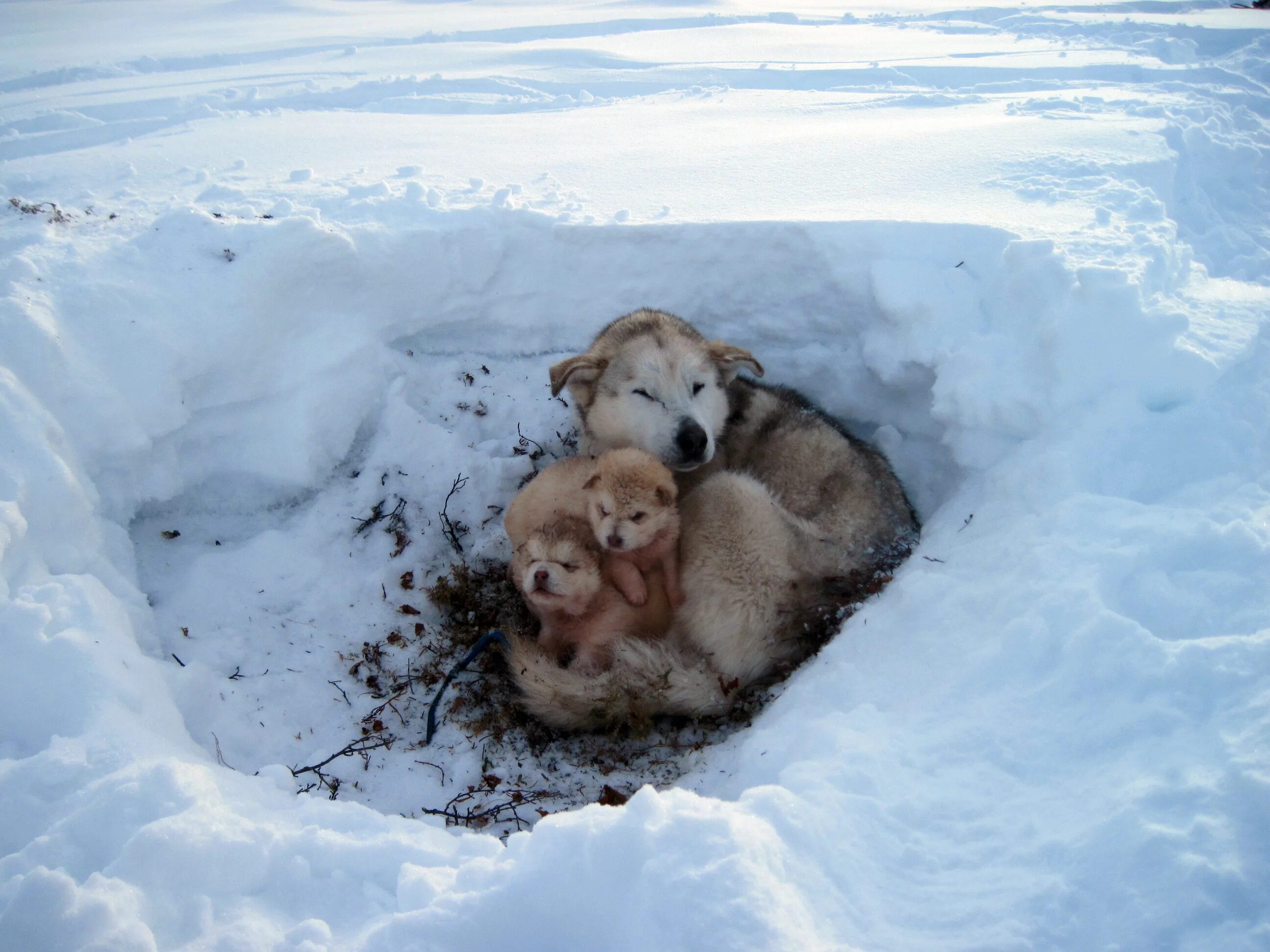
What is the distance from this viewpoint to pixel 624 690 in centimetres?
345

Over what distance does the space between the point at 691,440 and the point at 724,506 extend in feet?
1.62

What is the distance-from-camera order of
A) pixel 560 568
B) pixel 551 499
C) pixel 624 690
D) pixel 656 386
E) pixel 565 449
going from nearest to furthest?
pixel 624 690 → pixel 560 568 → pixel 551 499 → pixel 656 386 → pixel 565 449

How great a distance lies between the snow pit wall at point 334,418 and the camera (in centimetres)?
195

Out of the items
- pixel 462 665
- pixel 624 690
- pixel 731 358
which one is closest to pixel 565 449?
pixel 731 358

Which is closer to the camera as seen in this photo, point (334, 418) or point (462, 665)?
point (462, 665)

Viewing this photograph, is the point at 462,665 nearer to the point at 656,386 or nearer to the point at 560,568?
the point at 560,568

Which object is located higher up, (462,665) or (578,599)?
(578,599)

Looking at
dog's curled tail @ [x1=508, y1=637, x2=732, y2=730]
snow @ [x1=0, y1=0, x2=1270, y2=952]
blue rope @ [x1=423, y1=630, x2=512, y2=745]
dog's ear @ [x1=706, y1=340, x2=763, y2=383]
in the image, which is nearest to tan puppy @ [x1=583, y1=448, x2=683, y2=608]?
dog's curled tail @ [x1=508, y1=637, x2=732, y2=730]

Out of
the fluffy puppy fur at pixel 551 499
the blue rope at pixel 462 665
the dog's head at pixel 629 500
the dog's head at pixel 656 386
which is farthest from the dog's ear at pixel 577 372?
the blue rope at pixel 462 665

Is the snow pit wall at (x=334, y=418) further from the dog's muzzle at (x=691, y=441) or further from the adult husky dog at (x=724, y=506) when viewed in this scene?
the dog's muzzle at (x=691, y=441)

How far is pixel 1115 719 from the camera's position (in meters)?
2.31

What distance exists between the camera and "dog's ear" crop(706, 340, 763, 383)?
446cm

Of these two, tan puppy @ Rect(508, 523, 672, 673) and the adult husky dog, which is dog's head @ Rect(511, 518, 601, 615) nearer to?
tan puppy @ Rect(508, 523, 672, 673)

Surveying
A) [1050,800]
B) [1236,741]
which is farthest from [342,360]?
[1236,741]
